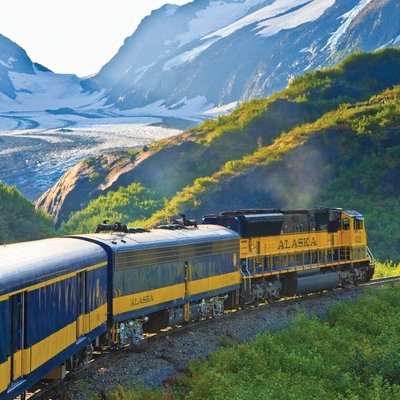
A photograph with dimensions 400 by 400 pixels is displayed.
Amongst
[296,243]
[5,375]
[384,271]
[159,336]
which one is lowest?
[384,271]

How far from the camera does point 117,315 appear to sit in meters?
23.4

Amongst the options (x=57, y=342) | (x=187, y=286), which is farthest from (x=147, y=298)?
(x=57, y=342)

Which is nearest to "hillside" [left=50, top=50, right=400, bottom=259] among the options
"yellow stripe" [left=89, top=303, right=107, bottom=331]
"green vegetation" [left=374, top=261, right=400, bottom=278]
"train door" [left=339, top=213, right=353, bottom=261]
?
"green vegetation" [left=374, top=261, right=400, bottom=278]

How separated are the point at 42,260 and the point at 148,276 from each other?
26.8ft

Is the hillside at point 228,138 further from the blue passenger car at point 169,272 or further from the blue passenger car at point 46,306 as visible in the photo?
the blue passenger car at point 46,306

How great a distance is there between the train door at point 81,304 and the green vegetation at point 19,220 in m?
49.8

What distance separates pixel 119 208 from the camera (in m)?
97.6

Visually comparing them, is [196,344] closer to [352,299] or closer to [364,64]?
[352,299]

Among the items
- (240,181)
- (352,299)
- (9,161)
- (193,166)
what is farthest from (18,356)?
(9,161)

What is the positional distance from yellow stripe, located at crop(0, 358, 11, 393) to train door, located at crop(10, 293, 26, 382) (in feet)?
0.87

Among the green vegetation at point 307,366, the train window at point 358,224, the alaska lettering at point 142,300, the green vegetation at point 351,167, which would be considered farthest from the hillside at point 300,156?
the alaska lettering at point 142,300

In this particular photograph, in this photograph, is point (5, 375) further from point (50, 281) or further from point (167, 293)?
point (167, 293)

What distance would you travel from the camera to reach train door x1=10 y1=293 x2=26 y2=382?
1518 centimetres

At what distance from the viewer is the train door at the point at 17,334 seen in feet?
49.8
